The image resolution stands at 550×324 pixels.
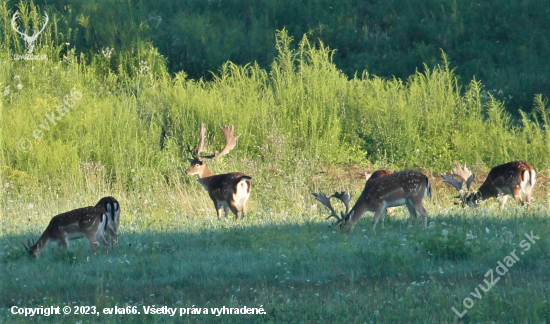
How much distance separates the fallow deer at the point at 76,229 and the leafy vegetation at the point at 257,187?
220 millimetres

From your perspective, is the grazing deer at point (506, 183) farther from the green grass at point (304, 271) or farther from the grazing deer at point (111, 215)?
the grazing deer at point (111, 215)

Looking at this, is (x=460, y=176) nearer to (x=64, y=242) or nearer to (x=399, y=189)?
(x=399, y=189)

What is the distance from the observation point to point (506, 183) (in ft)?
41.2

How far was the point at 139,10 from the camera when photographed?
2894 cm

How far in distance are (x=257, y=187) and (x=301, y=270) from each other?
23.5ft

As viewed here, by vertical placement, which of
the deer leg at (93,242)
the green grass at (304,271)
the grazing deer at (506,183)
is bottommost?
the green grass at (304,271)

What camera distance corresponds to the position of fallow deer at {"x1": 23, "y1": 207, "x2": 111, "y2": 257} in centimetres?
966

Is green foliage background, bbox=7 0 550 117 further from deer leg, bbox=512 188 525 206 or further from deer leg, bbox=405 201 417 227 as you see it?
deer leg, bbox=405 201 417 227

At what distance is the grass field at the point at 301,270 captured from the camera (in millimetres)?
6559

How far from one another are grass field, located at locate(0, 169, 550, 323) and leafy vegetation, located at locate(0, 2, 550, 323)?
0.03m

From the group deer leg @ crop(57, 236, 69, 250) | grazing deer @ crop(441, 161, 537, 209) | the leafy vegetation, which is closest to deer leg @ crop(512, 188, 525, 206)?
grazing deer @ crop(441, 161, 537, 209)

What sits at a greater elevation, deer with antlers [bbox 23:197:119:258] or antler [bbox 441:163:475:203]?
antler [bbox 441:163:475:203]

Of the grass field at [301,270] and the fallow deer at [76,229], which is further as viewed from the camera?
the fallow deer at [76,229]

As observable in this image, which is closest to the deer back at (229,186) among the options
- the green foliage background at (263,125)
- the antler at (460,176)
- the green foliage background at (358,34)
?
the antler at (460,176)
